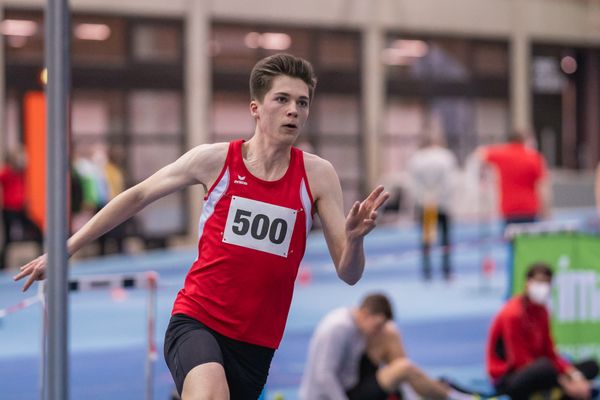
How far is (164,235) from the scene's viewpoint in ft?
86.9

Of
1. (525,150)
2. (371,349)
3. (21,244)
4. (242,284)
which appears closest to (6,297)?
(21,244)

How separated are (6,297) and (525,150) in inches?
275

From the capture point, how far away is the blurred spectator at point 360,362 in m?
8.20

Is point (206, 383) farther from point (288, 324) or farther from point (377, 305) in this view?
point (288, 324)

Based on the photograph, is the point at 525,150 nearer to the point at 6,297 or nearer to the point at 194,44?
the point at 6,297

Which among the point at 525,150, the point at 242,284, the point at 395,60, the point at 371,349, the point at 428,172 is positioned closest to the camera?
the point at 242,284

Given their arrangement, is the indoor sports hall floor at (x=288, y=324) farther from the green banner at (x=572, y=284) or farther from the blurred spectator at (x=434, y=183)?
the green banner at (x=572, y=284)

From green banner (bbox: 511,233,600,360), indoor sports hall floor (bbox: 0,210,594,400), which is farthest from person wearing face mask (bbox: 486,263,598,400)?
green banner (bbox: 511,233,600,360)

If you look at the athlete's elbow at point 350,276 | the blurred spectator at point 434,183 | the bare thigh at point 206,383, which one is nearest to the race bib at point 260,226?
the athlete's elbow at point 350,276

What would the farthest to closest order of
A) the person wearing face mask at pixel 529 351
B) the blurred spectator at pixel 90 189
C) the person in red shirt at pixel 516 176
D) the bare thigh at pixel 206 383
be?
the blurred spectator at pixel 90 189 → the person in red shirt at pixel 516 176 → the person wearing face mask at pixel 529 351 → the bare thigh at pixel 206 383

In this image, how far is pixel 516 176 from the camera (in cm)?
1440

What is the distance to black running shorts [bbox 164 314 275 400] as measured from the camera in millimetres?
4098

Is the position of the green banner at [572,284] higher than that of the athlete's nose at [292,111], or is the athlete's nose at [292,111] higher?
the athlete's nose at [292,111]

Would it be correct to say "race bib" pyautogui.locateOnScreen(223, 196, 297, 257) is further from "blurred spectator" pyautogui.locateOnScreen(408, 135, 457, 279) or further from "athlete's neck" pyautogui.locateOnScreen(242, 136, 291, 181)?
"blurred spectator" pyautogui.locateOnScreen(408, 135, 457, 279)
